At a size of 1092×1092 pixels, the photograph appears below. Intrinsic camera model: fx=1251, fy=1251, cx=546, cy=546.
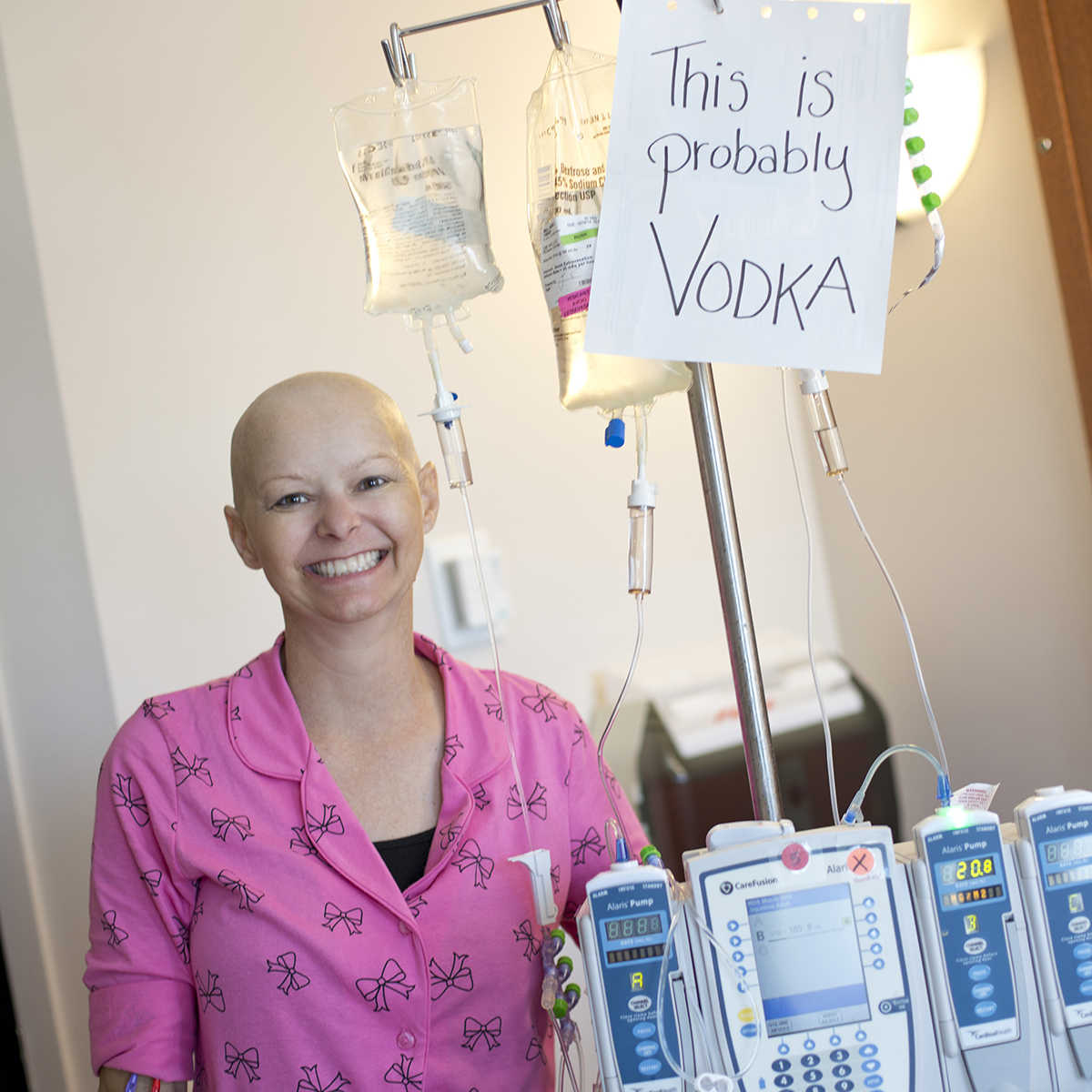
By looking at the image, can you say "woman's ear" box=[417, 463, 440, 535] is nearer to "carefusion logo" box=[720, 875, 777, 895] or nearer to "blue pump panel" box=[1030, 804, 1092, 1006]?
"carefusion logo" box=[720, 875, 777, 895]

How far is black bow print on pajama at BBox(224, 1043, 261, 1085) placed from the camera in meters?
1.24

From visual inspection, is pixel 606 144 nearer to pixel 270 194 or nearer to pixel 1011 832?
pixel 1011 832

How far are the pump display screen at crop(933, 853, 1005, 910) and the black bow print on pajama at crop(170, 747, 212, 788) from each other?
2.47 ft

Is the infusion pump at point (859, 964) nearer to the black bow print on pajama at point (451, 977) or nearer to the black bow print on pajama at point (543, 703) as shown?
the black bow print on pajama at point (451, 977)

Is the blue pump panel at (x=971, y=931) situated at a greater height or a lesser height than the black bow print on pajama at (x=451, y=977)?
greater

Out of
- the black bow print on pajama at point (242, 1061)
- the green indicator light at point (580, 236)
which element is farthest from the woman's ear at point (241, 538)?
the green indicator light at point (580, 236)

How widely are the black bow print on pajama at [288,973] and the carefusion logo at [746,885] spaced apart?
50 cm

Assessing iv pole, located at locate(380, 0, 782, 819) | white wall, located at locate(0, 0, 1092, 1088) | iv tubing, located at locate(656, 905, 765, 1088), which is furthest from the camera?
white wall, located at locate(0, 0, 1092, 1088)

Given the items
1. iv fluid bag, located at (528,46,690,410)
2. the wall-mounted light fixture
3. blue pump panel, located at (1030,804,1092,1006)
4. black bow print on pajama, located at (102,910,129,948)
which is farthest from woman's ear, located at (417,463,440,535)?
the wall-mounted light fixture

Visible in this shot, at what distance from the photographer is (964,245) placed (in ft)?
7.28

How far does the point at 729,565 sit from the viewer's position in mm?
1028

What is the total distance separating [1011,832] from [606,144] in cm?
62

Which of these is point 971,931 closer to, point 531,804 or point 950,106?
point 531,804

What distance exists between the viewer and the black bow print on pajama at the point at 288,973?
4.03ft
